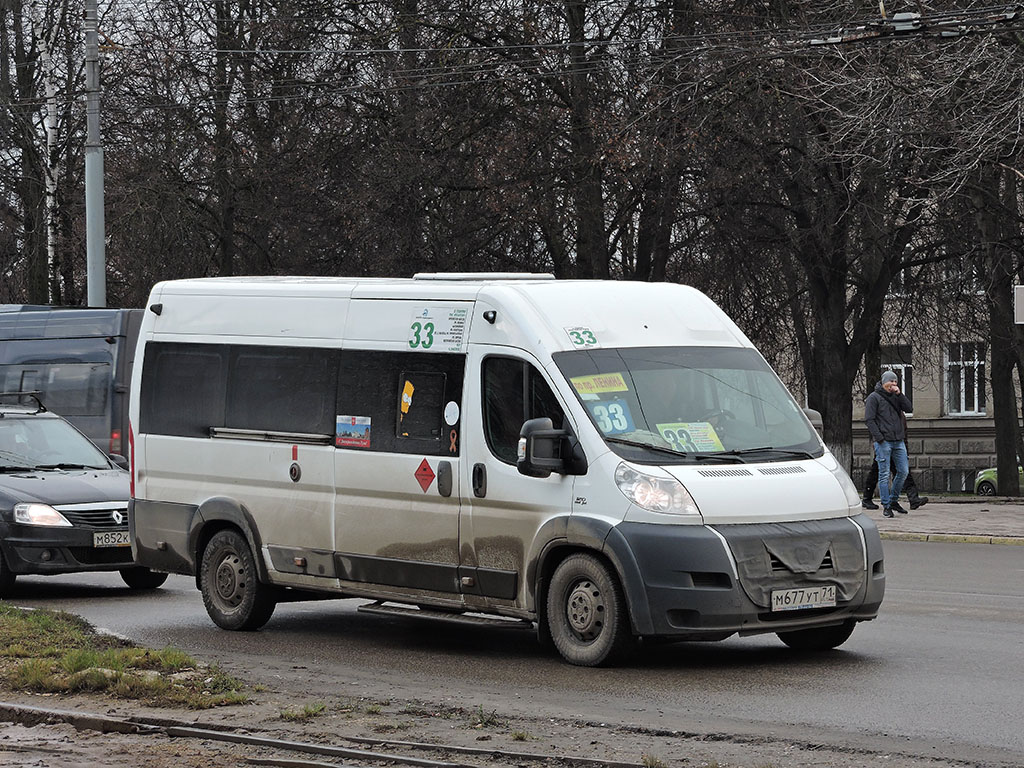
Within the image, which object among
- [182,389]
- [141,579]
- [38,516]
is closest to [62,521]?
[38,516]

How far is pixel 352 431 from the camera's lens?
11.2 m

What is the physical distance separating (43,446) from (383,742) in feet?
29.8

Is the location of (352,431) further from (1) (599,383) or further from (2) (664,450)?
(2) (664,450)

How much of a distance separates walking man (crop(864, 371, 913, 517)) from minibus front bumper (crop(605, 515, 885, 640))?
13.4 meters

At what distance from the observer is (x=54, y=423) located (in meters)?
16.2

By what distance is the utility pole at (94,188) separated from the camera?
1022 inches

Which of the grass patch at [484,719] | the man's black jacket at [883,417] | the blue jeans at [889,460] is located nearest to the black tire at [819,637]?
the grass patch at [484,719]

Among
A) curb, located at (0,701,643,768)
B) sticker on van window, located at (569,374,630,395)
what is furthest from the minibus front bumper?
curb, located at (0,701,643,768)

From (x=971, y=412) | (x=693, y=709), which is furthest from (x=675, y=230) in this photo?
(x=971, y=412)

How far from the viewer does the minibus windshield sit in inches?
396

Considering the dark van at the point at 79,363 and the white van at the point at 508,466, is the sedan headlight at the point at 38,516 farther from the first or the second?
the dark van at the point at 79,363

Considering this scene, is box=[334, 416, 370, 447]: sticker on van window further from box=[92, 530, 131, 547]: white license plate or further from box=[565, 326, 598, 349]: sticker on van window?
box=[92, 530, 131, 547]: white license plate

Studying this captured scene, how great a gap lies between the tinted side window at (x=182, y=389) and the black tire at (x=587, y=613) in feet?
10.4

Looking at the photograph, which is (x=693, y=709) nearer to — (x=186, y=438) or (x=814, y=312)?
(x=186, y=438)
